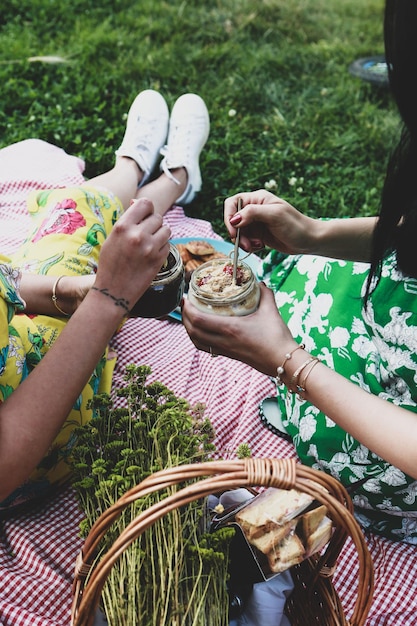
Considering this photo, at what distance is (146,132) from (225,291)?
1832 mm

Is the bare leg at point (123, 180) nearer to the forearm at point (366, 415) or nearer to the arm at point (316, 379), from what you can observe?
the arm at point (316, 379)

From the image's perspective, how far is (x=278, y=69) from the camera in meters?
4.36

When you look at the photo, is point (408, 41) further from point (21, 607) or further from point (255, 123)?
point (255, 123)

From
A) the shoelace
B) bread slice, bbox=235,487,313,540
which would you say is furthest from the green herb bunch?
the shoelace

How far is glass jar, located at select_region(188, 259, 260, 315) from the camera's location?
157cm

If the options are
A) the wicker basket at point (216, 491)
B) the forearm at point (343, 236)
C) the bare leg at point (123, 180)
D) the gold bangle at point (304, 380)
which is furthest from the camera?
the bare leg at point (123, 180)

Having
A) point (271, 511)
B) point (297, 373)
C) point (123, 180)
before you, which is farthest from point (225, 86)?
point (271, 511)

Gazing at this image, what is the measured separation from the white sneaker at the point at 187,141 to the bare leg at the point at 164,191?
0.03 meters

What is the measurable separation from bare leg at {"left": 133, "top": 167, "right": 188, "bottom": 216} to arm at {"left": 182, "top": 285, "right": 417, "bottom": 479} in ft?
4.62

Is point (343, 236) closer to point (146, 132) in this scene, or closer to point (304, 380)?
point (304, 380)

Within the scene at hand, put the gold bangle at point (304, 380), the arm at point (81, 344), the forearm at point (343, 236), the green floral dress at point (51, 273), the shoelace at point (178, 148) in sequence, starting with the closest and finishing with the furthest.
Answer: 1. the arm at point (81, 344)
2. the gold bangle at point (304, 380)
3. the green floral dress at point (51, 273)
4. the forearm at point (343, 236)
5. the shoelace at point (178, 148)

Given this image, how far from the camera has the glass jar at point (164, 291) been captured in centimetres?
A: 172

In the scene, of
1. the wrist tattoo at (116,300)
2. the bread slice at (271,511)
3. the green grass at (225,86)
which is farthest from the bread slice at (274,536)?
the green grass at (225,86)

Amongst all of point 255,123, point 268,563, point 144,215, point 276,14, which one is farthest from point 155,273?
point 276,14
